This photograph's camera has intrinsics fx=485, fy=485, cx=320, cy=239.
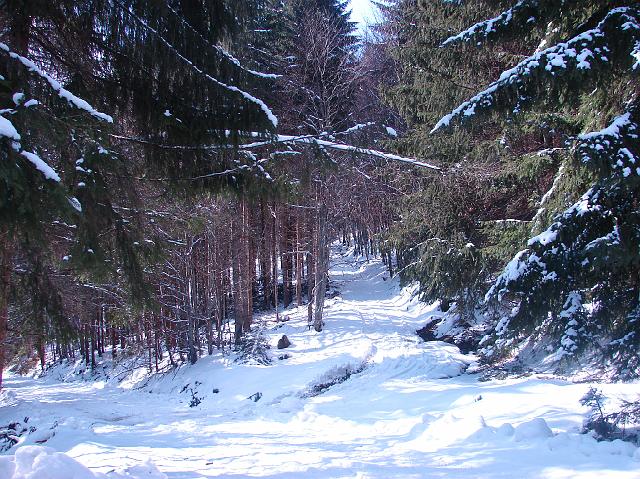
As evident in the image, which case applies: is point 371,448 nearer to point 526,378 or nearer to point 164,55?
point 526,378

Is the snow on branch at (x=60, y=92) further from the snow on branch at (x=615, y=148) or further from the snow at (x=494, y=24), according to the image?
the snow on branch at (x=615, y=148)

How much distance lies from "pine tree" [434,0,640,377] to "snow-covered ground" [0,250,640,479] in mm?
1267

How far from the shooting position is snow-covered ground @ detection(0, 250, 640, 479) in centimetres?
512

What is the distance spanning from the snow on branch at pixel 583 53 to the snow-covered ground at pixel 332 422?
11.9ft

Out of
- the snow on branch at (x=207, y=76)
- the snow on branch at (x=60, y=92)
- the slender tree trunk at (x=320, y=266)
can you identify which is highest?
the snow on branch at (x=207, y=76)

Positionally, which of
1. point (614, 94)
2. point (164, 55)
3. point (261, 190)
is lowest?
point (261, 190)

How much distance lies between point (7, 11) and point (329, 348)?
13.6m

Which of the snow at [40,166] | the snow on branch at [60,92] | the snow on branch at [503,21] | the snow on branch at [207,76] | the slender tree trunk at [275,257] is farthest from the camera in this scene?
the slender tree trunk at [275,257]

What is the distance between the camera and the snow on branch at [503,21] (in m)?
4.88

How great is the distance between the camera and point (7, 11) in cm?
445

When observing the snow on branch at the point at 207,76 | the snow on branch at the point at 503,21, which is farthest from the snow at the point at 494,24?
the snow on branch at the point at 207,76

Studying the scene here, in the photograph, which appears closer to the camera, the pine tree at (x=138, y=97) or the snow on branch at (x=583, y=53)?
the snow on branch at (x=583, y=53)

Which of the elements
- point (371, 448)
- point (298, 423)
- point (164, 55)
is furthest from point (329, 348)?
point (164, 55)

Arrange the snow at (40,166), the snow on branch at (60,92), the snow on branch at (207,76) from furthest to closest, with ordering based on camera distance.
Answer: the snow on branch at (207,76) < the snow on branch at (60,92) < the snow at (40,166)
